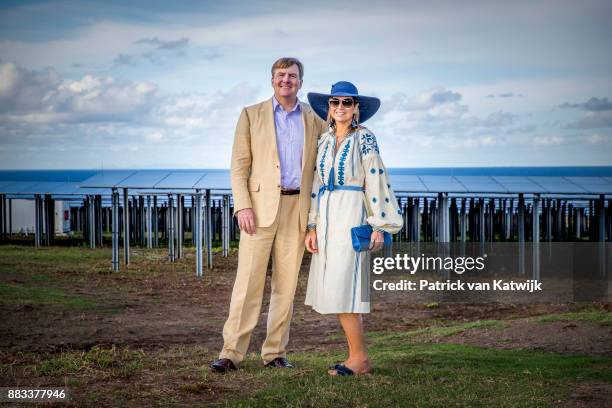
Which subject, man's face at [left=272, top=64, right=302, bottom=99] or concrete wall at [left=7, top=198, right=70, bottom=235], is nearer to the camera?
man's face at [left=272, top=64, right=302, bottom=99]

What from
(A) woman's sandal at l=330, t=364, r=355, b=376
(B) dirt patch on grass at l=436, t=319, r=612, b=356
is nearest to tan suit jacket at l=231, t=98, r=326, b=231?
(A) woman's sandal at l=330, t=364, r=355, b=376

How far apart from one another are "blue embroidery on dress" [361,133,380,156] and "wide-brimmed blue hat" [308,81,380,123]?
0.78 ft

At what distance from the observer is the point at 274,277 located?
5.47 meters

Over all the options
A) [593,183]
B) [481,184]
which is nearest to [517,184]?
[481,184]

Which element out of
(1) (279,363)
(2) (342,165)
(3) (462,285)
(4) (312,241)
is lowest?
(3) (462,285)

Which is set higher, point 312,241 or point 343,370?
point 312,241

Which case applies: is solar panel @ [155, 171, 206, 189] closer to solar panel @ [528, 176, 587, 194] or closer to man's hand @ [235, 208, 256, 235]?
solar panel @ [528, 176, 587, 194]

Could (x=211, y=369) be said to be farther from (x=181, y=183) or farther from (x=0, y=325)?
(x=181, y=183)

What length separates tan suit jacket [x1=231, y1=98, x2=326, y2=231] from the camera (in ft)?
17.3

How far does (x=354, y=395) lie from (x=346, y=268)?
72 centimetres

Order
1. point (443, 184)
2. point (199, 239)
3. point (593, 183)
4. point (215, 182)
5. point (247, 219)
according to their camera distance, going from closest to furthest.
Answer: point (247, 219)
point (199, 239)
point (443, 184)
point (593, 183)
point (215, 182)

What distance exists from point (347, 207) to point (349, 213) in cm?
4

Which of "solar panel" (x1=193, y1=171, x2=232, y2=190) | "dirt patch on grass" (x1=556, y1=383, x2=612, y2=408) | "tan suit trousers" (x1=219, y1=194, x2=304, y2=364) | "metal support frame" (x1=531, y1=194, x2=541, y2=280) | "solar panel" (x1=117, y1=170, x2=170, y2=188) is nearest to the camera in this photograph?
"dirt patch on grass" (x1=556, y1=383, x2=612, y2=408)

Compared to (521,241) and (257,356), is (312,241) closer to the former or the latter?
(257,356)
